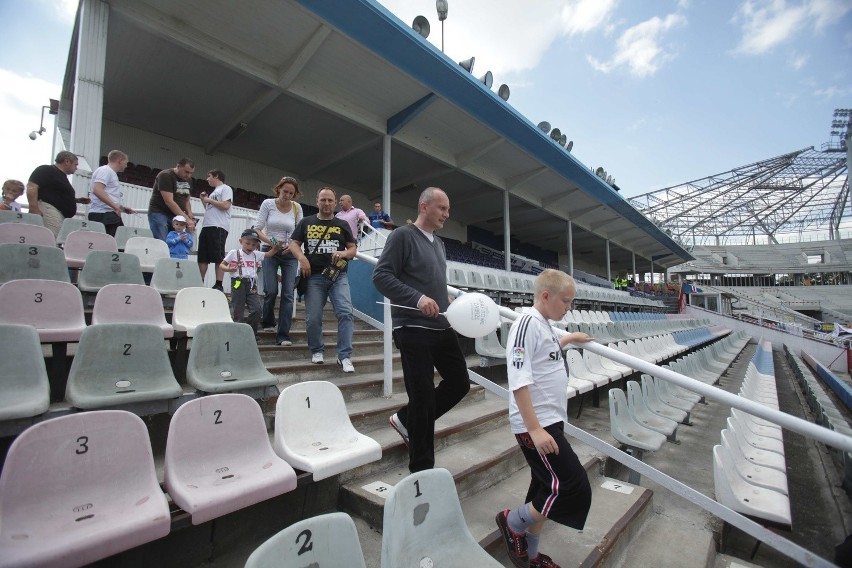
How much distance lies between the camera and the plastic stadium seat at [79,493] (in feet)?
3.74

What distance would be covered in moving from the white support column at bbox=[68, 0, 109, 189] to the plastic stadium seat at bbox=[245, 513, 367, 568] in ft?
25.1

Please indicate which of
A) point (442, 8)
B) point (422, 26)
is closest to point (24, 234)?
point (422, 26)

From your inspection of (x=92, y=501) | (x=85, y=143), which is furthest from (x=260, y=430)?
(x=85, y=143)

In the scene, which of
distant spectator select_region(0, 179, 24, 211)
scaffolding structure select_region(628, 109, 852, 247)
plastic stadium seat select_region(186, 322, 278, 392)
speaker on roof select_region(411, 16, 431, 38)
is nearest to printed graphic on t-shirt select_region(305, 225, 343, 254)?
plastic stadium seat select_region(186, 322, 278, 392)

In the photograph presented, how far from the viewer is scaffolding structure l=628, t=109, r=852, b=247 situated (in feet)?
134

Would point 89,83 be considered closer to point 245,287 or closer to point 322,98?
point 322,98

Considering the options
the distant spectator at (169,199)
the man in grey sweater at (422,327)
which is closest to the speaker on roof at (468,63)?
the distant spectator at (169,199)

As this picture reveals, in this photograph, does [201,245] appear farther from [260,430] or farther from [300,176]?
[300,176]

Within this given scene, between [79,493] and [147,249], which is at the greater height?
[147,249]

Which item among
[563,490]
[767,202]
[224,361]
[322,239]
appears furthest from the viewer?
[767,202]

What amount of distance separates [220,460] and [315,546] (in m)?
0.90

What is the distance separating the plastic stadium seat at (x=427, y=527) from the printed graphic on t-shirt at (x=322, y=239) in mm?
2277

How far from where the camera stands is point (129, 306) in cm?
267

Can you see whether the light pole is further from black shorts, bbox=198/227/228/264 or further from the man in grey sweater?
the man in grey sweater
